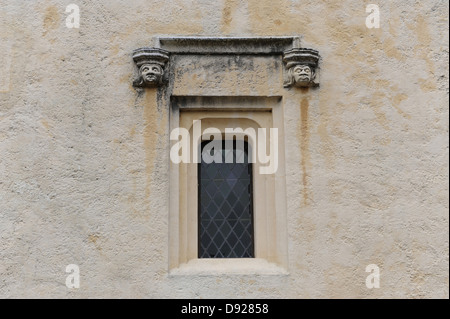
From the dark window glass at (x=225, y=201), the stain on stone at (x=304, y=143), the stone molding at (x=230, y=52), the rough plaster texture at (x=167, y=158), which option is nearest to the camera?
the rough plaster texture at (x=167, y=158)

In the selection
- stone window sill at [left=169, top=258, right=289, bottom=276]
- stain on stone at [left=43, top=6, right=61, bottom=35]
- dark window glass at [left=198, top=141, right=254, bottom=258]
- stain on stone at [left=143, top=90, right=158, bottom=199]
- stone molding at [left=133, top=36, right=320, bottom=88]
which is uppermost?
stain on stone at [left=43, top=6, right=61, bottom=35]

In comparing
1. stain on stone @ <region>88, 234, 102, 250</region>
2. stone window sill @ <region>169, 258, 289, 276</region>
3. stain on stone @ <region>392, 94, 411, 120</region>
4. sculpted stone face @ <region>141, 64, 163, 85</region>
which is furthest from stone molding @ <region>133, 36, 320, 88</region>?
stone window sill @ <region>169, 258, 289, 276</region>

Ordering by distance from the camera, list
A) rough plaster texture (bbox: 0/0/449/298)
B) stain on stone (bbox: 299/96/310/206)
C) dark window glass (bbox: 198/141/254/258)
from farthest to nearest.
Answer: dark window glass (bbox: 198/141/254/258), stain on stone (bbox: 299/96/310/206), rough plaster texture (bbox: 0/0/449/298)

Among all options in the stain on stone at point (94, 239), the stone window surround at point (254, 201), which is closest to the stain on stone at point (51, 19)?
the stone window surround at point (254, 201)

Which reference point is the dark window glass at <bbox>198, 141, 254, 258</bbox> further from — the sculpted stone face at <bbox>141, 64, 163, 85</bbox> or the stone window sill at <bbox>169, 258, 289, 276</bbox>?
A: the sculpted stone face at <bbox>141, 64, 163, 85</bbox>

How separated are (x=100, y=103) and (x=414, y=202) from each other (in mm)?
2873

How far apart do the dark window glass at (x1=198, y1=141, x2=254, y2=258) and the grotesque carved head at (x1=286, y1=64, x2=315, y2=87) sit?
0.77 m

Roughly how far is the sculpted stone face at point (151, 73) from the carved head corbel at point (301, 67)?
3.73 ft

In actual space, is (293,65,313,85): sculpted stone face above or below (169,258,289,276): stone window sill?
above

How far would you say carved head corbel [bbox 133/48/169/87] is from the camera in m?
5.14

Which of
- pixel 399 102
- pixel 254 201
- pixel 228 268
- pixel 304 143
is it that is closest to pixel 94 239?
pixel 228 268

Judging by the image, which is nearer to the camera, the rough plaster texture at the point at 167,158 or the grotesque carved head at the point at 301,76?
the rough plaster texture at the point at 167,158

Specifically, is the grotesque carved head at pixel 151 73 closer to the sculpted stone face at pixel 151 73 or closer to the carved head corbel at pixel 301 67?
the sculpted stone face at pixel 151 73

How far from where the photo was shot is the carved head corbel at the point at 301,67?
5191mm
